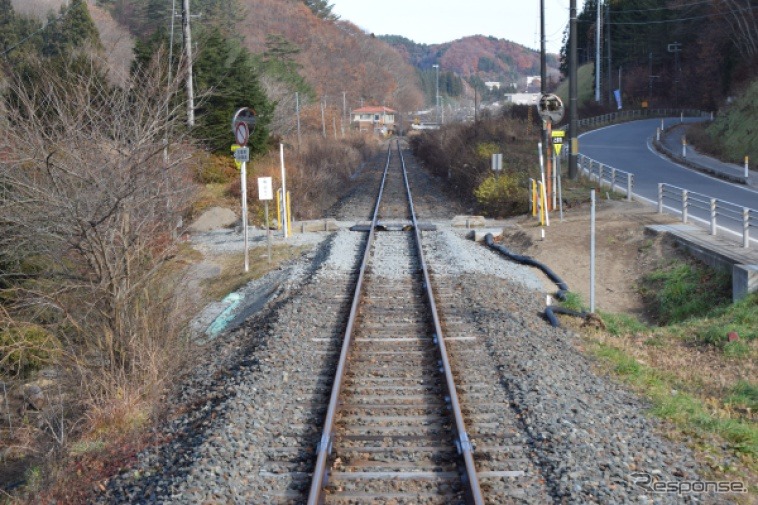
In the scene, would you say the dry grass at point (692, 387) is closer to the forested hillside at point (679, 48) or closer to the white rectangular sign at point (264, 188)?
the white rectangular sign at point (264, 188)

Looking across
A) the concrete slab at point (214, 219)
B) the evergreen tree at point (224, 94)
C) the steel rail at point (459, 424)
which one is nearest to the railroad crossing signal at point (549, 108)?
the concrete slab at point (214, 219)

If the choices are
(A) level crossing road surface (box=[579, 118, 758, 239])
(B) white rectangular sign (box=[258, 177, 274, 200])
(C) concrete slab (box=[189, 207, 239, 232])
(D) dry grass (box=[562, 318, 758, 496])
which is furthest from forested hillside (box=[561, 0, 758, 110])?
(D) dry grass (box=[562, 318, 758, 496])

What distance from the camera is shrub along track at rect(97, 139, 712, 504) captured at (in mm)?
6531

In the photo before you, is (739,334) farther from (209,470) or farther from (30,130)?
(30,130)

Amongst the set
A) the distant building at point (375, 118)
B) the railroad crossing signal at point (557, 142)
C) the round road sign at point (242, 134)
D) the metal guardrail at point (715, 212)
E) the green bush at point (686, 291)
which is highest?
the distant building at point (375, 118)

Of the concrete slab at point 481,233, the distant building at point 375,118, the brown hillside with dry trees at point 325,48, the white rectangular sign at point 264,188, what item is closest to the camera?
the white rectangular sign at point 264,188

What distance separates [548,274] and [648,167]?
2522cm

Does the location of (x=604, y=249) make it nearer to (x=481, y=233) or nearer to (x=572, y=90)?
(x=481, y=233)

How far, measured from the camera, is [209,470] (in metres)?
6.71

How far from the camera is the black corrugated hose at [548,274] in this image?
12453mm

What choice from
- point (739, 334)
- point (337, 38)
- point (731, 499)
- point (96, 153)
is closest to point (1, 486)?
point (96, 153)

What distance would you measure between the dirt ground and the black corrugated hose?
188 mm

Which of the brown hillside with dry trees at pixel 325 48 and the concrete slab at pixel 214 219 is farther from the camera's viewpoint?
the brown hillside with dry trees at pixel 325 48

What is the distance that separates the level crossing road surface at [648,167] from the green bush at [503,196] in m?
3.96
